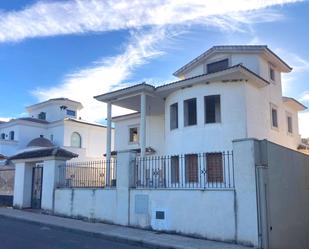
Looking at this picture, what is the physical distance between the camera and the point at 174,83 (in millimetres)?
20641

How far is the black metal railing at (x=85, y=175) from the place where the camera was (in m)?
16.0

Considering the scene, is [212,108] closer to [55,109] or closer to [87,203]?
[87,203]

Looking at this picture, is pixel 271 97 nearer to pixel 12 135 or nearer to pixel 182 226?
pixel 182 226

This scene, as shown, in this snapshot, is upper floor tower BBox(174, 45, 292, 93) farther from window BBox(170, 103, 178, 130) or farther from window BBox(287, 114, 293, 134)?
window BBox(170, 103, 178, 130)

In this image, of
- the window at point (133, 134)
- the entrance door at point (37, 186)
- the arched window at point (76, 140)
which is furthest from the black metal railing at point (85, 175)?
the arched window at point (76, 140)

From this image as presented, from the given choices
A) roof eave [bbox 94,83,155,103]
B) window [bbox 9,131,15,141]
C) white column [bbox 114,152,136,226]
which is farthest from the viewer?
window [bbox 9,131,15,141]

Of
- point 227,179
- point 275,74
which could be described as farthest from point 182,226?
point 275,74

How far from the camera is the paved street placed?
32.8ft

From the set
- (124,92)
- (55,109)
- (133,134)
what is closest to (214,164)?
(124,92)

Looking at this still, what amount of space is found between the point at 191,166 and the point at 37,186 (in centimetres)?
755

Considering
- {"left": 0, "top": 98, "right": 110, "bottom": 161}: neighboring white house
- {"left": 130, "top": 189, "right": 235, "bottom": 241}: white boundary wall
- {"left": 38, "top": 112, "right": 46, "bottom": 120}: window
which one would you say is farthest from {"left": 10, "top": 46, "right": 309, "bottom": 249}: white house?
{"left": 38, "top": 112, "right": 46, "bottom": 120}: window

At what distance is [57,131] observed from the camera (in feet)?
147

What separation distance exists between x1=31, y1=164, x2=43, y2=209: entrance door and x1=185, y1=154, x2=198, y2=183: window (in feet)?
23.0

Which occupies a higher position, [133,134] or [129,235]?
[133,134]
